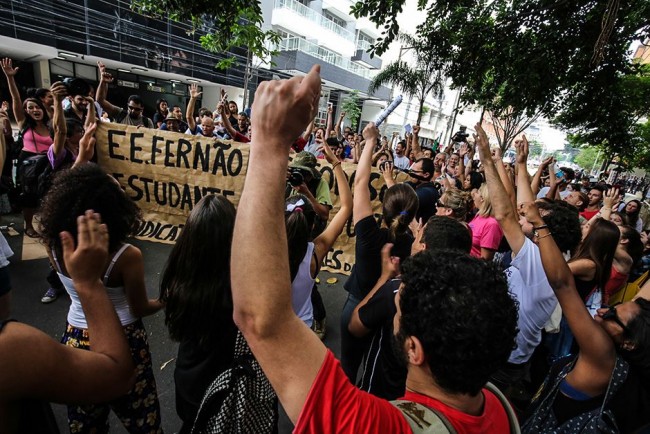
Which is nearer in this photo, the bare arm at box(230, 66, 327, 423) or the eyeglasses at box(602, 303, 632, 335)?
the bare arm at box(230, 66, 327, 423)

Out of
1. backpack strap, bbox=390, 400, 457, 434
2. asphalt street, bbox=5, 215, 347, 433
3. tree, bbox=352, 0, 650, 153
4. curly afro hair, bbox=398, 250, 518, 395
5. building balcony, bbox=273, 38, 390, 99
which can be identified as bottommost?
asphalt street, bbox=5, 215, 347, 433

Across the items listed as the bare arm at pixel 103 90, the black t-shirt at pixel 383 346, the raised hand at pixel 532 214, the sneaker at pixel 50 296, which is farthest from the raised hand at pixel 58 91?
the raised hand at pixel 532 214

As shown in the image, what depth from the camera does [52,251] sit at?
1582mm

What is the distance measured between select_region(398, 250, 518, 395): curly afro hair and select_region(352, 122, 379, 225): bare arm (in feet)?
3.82

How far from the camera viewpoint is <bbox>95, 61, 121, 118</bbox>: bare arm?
438cm

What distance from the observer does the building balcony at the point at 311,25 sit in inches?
942

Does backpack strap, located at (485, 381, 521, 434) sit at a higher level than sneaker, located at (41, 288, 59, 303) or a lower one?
higher

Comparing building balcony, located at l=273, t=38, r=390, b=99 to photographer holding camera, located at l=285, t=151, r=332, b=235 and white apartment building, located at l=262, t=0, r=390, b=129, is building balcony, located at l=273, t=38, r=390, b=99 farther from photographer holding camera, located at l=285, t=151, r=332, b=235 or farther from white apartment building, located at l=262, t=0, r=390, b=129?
photographer holding camera, located at l=285, t=151, r=332, b=235

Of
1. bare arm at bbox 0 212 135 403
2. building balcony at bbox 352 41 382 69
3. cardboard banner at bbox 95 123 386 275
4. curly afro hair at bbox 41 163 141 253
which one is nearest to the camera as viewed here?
bare arm at bbox 0 212 135 403

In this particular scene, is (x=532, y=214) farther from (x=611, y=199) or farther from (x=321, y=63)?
(x=321, y=63)

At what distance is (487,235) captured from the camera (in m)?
3.09

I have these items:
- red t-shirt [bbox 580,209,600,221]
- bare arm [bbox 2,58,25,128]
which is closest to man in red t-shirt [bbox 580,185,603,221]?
red t-shirt [bbox 580,209,600,221]

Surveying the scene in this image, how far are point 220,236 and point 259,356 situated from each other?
0.89 m

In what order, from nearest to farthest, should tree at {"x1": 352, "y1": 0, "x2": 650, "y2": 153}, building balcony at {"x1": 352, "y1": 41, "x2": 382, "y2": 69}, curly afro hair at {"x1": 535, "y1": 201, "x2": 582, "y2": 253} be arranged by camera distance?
1. curly afro hair at {"x1": 535, "y1": 201, "x2": 582, "y2": 253}
2. tree at {"x1": 352, "y1": 0, "x2": 650, "y2": 153}
3. building balcony at {"x1": 352, "y1": 41, "x2": 382, "y2": 69}
